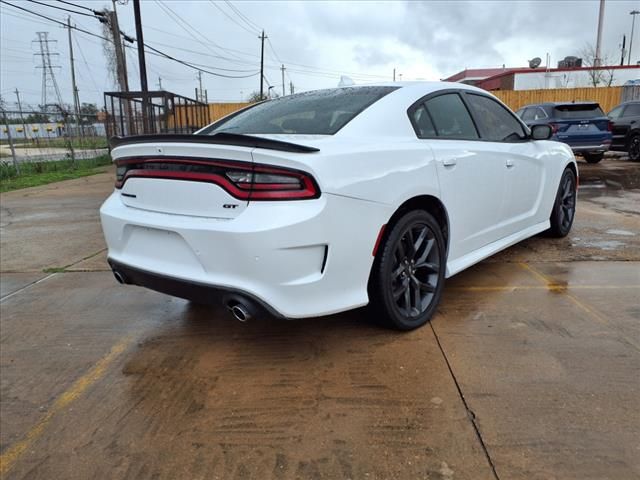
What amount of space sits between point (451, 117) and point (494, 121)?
724 mm

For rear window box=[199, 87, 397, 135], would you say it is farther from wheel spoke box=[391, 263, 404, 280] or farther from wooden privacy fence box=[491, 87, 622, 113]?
wooden privacy fence box=[491, 87, 622, 113]

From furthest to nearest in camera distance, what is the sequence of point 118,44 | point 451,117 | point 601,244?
point 118,44, point 601,244, point 451,117

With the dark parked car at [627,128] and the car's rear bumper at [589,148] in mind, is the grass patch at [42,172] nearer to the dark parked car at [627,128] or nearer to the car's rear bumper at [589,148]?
the car's rear bumper at [589,148]

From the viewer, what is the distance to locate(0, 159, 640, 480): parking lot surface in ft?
6.93

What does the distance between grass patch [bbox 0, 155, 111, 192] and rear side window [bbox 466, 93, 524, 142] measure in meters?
11.2

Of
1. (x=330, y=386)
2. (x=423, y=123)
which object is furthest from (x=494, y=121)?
(x=330, y=386)

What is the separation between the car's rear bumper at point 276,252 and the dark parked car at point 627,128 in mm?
14023

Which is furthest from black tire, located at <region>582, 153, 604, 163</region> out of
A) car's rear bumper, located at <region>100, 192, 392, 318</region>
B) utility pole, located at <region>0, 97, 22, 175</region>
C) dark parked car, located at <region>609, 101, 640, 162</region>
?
utility pole, located at <region>0, 97, 22, 175</region>

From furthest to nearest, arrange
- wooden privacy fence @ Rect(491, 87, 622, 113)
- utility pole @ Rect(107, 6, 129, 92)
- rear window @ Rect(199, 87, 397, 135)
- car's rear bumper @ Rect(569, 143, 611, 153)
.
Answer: wooden privacy fence @ Rect(491, 87, 622, 113) < utility pole @ Rect(107, 6, 129, 92) < car's rear bumper @ Rect(569, 143, 611, 153) < rear window @ Rect(199, 87, 397, 135)

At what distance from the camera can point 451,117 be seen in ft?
12.1

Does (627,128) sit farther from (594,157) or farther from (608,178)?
(608,178)

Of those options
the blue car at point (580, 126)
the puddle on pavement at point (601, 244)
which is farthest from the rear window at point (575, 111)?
the puddle on pavement at point (601, 244)

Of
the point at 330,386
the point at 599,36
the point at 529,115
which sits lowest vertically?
the point at 330,386

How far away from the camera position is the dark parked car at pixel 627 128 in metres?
13.9
